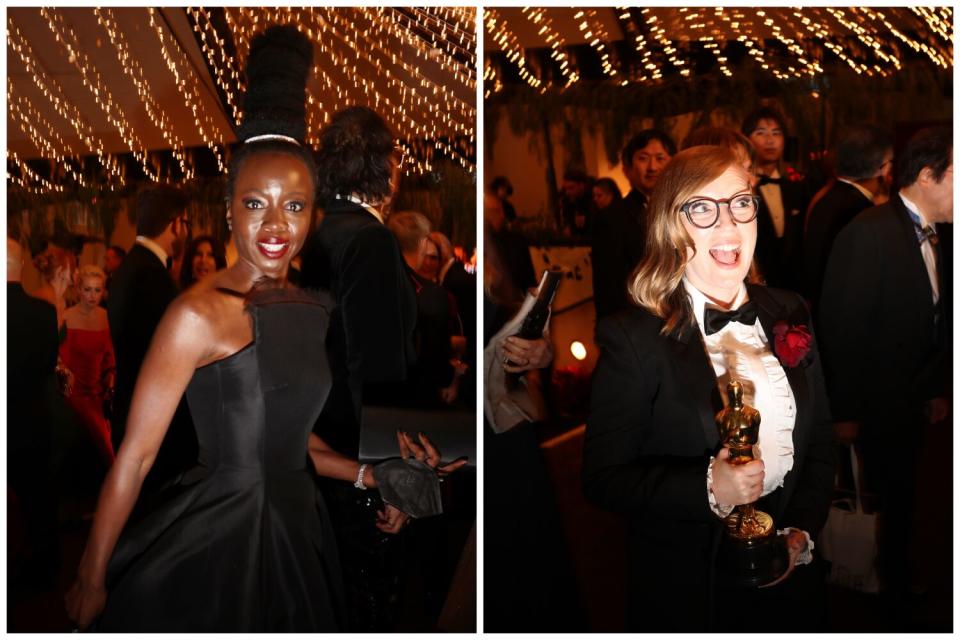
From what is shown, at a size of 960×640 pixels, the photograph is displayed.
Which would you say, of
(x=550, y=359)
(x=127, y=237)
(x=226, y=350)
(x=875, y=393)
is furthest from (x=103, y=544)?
(x=875, y=393)

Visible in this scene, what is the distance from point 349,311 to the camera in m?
2.77

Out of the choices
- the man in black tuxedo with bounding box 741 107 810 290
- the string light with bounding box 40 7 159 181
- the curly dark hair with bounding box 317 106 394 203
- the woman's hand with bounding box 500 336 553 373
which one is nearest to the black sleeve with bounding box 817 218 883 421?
the man in black tuxedo with bounding box 741 107 810 290

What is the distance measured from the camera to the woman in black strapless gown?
103 inches

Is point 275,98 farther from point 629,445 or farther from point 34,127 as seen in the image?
point 629,445

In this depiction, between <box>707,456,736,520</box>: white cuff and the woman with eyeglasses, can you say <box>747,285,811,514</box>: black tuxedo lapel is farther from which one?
<box>707,456,736,520</box>: white cuff

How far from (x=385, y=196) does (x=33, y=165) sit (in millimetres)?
996

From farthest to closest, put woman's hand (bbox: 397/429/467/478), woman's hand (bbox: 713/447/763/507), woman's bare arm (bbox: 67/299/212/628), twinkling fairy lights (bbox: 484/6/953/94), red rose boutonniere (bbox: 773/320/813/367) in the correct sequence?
twinkling fairy lights (bbox: 484/6/953/94) < woman's hand (bbox: 397/429/467/478) < woman's bare arm (bbox: 67/299/212/628) < red rose boutonniere (bbox: 773/320/813/367) < woman's hand (bbox: 713/447/763/507)

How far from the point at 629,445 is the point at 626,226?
730mm

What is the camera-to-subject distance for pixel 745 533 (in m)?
2.43

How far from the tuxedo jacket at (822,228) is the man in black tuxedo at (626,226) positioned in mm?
474

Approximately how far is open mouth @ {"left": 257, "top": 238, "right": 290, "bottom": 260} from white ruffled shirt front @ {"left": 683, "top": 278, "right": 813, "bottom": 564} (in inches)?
43.9

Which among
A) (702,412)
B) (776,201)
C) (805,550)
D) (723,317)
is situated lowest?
(805,550)

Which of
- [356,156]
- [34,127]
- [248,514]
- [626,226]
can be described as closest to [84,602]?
[248,514]

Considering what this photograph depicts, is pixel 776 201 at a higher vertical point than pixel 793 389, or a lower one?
higher
